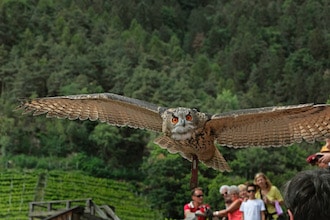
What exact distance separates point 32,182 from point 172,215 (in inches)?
277

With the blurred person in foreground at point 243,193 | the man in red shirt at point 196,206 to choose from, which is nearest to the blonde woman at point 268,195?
the blurred person in foreground at point 243,193

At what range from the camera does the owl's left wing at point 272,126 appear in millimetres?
4723

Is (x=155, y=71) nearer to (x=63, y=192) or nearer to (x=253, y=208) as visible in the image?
(x=63, y=192)

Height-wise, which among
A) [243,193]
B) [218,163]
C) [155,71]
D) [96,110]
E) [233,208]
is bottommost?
[233,208]

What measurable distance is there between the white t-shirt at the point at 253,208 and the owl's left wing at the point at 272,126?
0.51m

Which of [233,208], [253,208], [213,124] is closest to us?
[253,208]

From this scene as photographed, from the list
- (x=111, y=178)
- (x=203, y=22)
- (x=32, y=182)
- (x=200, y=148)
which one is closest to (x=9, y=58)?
(x=111, y=178)

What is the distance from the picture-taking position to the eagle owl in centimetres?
477

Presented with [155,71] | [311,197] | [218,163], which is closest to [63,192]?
[155,71]

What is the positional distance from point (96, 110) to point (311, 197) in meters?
4.24

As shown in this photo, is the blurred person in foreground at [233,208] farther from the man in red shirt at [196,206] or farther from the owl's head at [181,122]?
the owl's head at [181,122]

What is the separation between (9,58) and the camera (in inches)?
2078

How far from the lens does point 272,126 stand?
4.98m

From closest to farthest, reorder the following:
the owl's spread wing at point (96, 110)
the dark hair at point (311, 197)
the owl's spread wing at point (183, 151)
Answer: the dark hair at point (311, 197) < the owl's spread wing at point (183, 151) < the owl's spread wing at point (96, 110)
